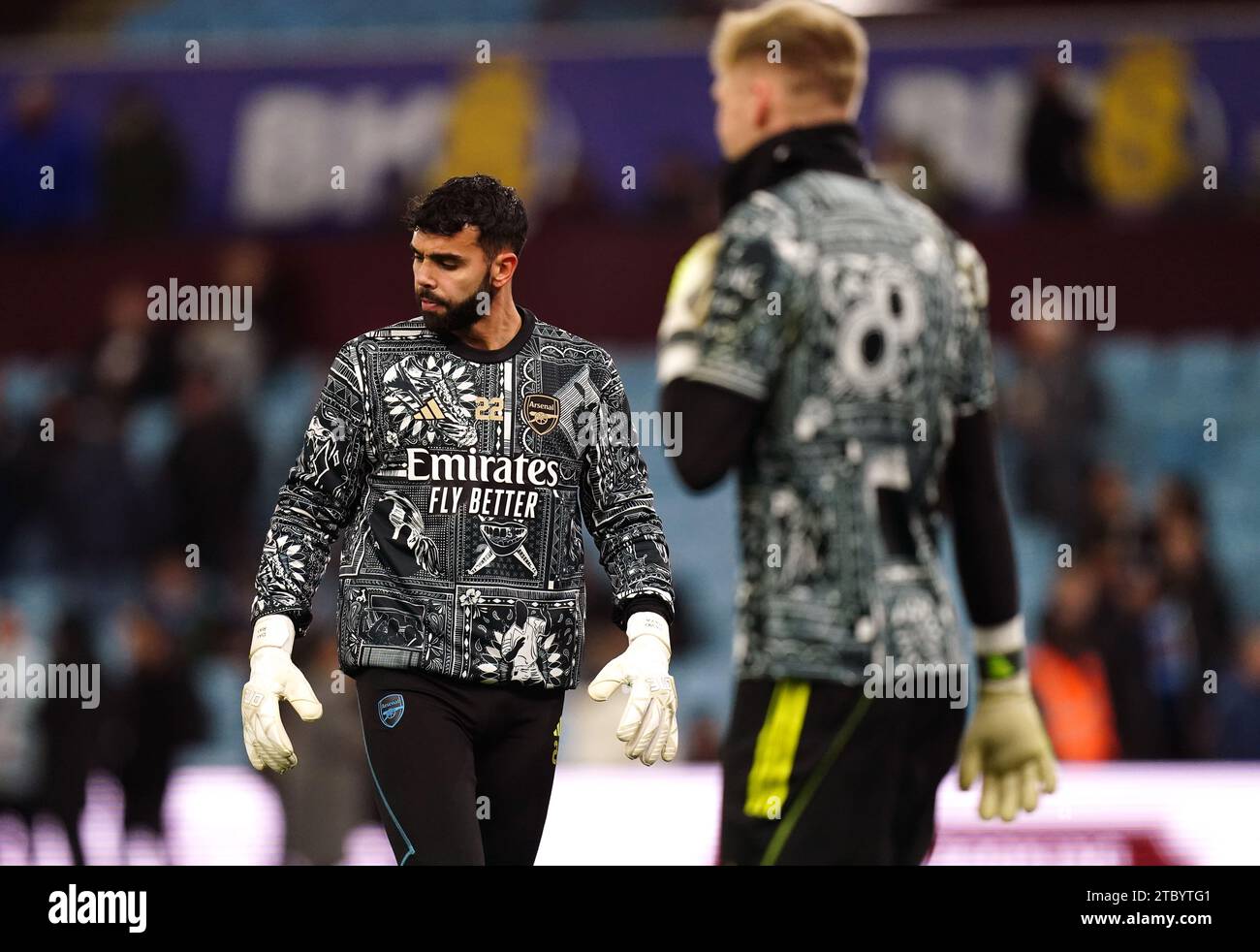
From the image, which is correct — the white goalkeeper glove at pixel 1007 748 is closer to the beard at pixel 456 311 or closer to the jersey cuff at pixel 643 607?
the jersey cuff at pixel 643 607

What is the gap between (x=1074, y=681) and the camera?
10.4m

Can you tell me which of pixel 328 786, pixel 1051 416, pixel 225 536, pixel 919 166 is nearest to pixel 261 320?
pixel 225 536

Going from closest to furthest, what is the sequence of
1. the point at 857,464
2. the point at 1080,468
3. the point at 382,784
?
the point at 857,464, the point at 382,784, the point at 1080,468

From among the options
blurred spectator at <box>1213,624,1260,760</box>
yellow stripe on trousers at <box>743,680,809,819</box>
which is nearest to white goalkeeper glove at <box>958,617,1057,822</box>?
yellow stripe on trousers at <box>743,680,809,819</box>

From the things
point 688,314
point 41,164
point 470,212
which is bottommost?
point 688,314

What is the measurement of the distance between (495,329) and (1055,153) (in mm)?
10144

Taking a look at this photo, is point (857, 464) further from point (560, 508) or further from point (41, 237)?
point (41, 237)

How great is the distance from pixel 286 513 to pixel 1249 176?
36.9ft

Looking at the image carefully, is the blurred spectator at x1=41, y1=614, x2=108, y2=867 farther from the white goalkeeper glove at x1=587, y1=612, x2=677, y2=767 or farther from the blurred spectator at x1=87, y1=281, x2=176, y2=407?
the white goalkeeper glove at x1=587, y1=612, x2=677, y2=767

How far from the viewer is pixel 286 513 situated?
430cm

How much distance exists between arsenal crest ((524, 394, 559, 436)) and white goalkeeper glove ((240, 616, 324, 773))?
0.74 m

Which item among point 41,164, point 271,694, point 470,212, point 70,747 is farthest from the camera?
point 41,164

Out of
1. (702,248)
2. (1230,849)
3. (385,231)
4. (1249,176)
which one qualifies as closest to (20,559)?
(385,231)

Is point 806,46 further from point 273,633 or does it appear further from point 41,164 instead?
point 41,164
